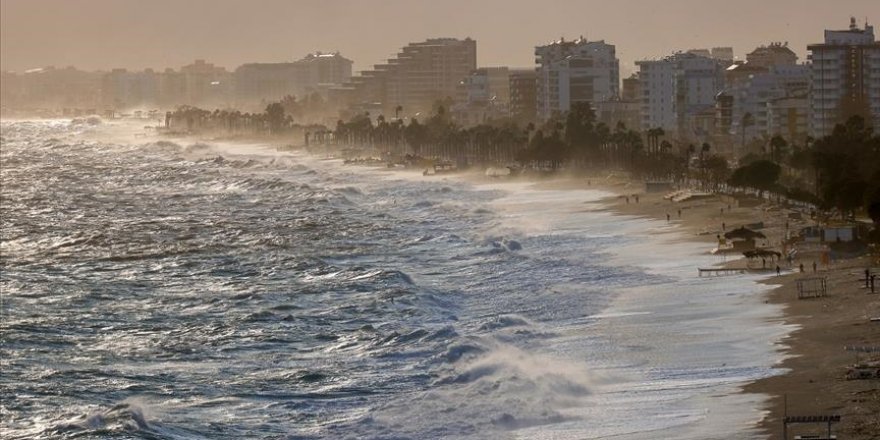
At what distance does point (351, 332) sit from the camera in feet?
163

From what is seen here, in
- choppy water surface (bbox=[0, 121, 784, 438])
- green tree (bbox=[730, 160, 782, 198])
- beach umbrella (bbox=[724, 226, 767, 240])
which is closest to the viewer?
choppy water surface (bbox=[0, 121, 784, 438])

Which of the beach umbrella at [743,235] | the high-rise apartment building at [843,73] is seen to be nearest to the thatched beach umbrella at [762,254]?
the beach umbrella at [743,235]

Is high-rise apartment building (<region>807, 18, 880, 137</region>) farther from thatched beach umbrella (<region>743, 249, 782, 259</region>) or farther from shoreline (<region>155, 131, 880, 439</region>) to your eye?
thatched beach umbrella (<region>743, 249, 782, 259</region>)

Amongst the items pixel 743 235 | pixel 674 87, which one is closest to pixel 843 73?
pixel 674 87

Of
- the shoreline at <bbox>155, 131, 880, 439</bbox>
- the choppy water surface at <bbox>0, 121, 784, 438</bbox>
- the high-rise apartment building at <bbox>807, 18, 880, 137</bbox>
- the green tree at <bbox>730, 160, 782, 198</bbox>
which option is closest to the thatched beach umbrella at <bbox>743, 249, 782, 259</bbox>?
the shoreline at <bbox>155, 131, 880, 439</bbox>

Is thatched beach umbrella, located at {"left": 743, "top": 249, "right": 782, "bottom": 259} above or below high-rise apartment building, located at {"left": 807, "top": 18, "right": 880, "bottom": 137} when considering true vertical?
below

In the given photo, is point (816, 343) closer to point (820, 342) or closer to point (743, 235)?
point (820, 342)

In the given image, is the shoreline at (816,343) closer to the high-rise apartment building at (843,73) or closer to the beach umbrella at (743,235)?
the beach umbrella at (743,235)

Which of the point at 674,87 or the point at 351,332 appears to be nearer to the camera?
the point at 351,332

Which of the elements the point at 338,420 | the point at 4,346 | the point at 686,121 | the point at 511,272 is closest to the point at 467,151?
the point at 686,121

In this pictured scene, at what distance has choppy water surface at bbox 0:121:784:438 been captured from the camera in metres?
37.2

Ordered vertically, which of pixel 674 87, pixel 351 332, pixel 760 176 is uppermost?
pixel 674 87

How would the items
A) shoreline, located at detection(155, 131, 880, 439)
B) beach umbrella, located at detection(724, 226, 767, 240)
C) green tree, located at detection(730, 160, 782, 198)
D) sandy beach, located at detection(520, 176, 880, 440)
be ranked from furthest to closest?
green tree, located at detection(730, 160, 782, 198)
beach umbrella, located at detection(724, 226, 767, 240)
shoreline, located at detection(155, 131, 880, 439)
sandy beach, located at detection(520, 176, 880, 440)

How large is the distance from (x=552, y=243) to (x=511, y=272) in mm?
11353
